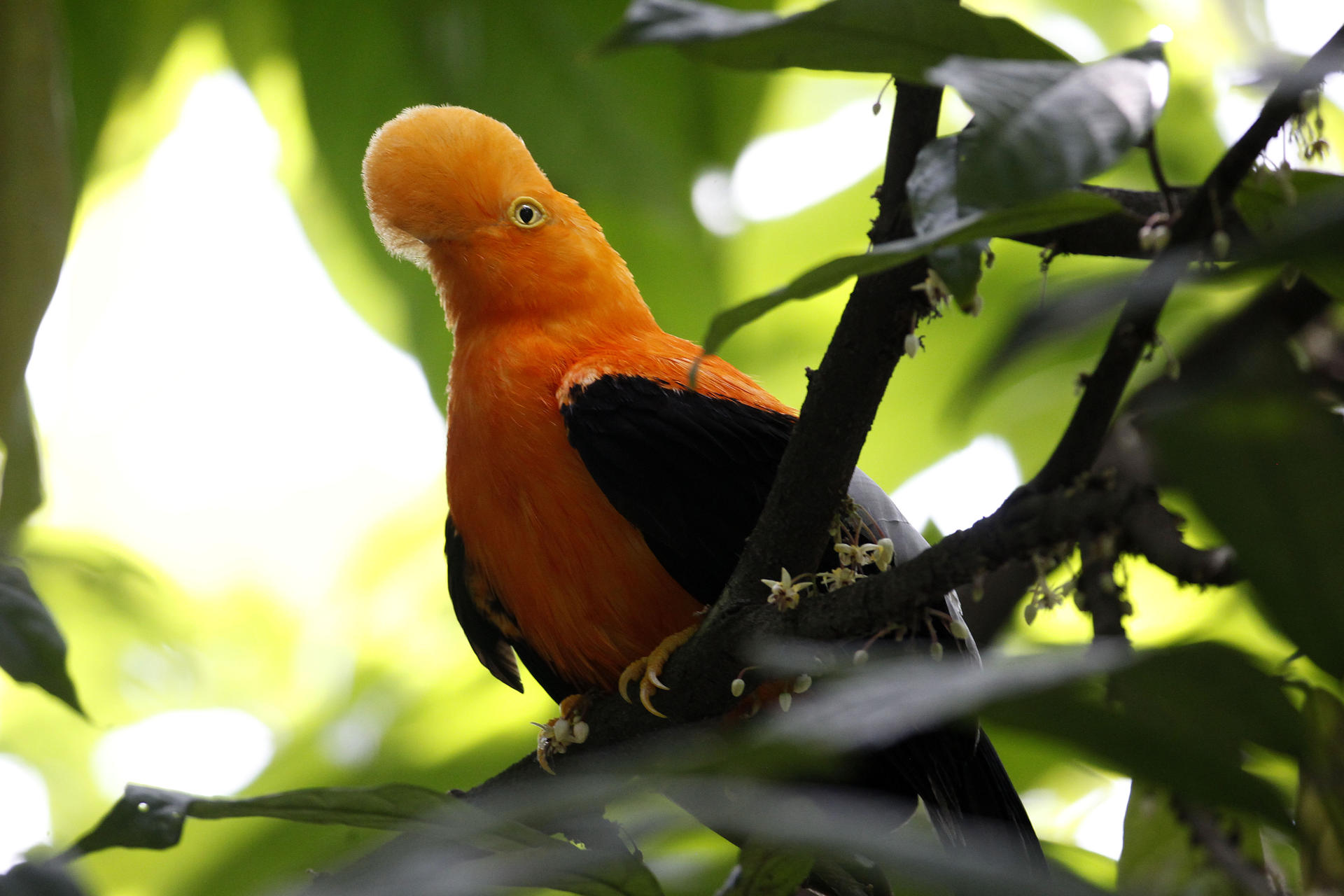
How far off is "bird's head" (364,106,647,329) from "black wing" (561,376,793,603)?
35 centimetres

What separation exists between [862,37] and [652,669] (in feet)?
2.66

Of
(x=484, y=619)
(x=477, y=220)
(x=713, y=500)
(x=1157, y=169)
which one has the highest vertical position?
(x=477, y=220)

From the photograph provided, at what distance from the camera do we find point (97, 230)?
3018 mm

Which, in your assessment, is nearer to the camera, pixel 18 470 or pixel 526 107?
pixel 18 470

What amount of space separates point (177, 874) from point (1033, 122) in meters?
2.54

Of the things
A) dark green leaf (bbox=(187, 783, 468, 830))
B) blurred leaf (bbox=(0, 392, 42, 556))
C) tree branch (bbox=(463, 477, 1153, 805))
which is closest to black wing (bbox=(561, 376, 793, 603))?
tree branch (bbox=(463, 477, 1153, 805))

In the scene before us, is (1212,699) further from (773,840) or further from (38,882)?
(38,882)

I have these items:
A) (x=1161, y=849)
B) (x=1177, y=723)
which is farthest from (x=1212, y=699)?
(x=1161, y=849)

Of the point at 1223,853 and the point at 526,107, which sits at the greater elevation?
the point at 526,107

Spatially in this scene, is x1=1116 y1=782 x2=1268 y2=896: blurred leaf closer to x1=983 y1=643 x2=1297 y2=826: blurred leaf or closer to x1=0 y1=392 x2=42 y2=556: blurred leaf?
x1=983 y1=643 x2=1297 y2=826: blurred leaf

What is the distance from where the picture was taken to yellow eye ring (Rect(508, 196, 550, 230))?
64.5 inches

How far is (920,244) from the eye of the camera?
50 centimetres

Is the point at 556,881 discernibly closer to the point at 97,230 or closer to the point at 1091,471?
the point at 1091,471

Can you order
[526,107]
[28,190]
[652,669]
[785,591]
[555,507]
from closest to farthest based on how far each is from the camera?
[785,591] → [652,669] → [555,507] → [28,190] → [526,107]
